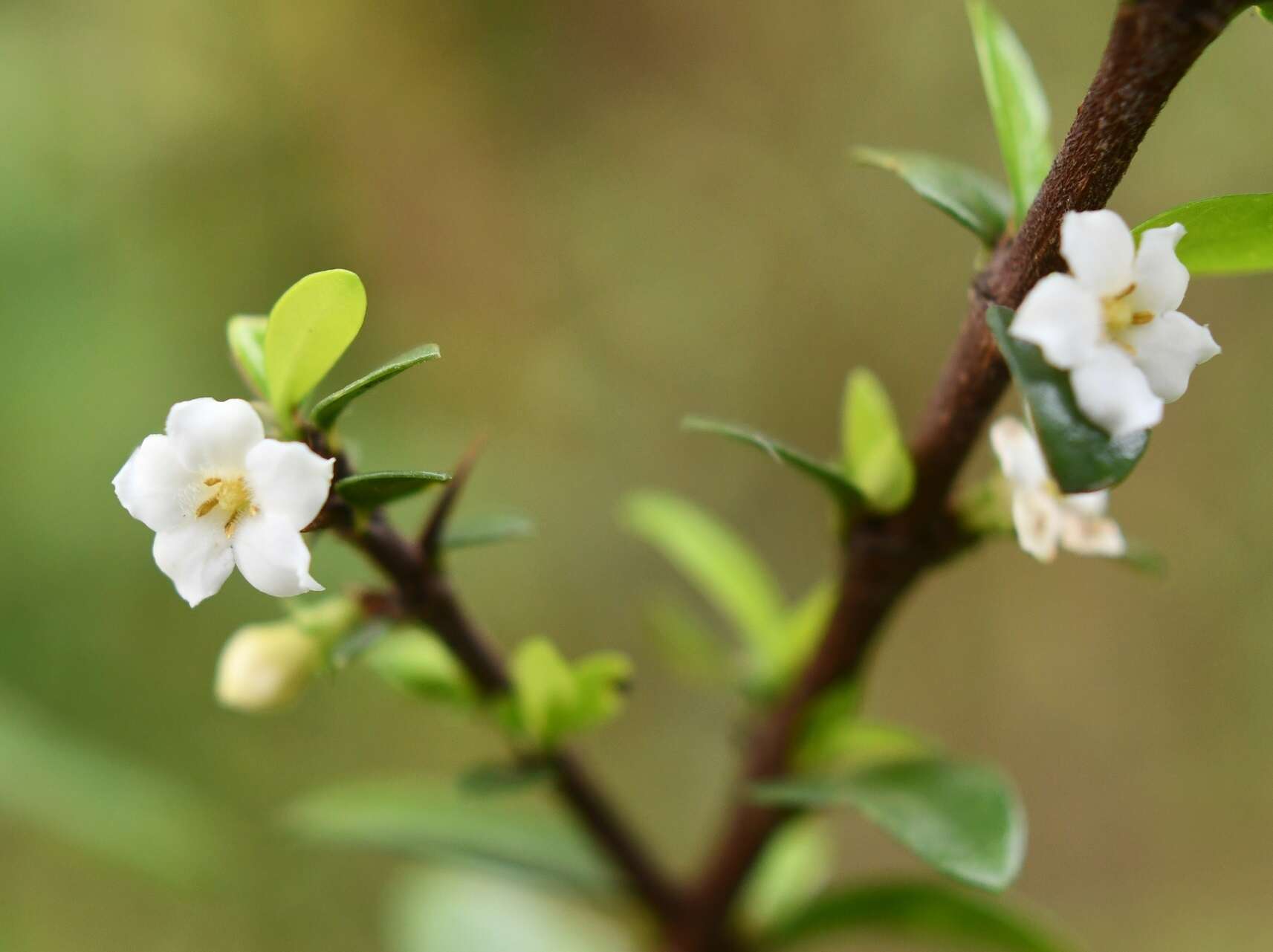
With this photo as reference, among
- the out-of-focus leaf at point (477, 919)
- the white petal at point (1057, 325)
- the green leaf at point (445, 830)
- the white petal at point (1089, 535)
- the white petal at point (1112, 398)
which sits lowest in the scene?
the out-of-focus leaf at point (477, 919)

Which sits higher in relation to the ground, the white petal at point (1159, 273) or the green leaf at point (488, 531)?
the white petal at point (1159, 273)

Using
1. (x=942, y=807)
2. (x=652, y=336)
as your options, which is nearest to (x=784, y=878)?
(x=942, y=807)

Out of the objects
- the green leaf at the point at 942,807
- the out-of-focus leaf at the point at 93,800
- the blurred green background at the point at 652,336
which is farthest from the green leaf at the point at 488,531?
the blurred green background at the point at 652,336

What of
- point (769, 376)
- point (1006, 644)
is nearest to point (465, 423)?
point (769, 376)

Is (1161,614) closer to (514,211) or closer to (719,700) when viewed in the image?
(719,700)

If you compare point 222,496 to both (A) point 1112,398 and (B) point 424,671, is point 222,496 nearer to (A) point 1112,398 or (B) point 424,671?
(B) point 424,671

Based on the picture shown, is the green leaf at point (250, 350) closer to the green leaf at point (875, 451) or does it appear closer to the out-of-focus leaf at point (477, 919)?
the green leaf at point (875, 451)
